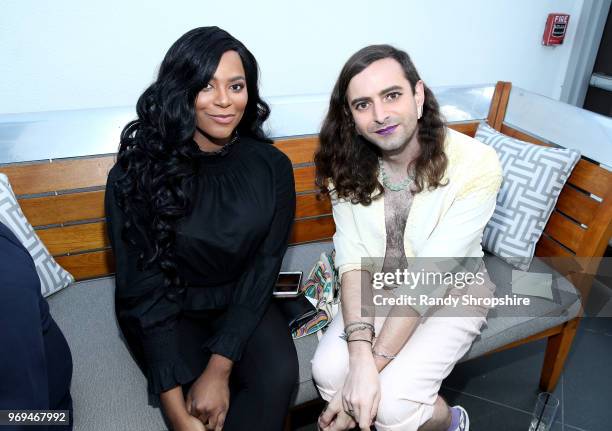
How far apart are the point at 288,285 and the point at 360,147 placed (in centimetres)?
54

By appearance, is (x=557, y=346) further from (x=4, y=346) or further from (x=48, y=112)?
(x=48, y=112)

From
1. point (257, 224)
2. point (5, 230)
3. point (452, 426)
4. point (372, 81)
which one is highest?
point (372, 81)

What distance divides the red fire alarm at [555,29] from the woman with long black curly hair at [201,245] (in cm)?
195

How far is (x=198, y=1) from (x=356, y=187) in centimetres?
96

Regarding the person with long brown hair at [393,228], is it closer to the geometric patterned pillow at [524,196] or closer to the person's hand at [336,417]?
the person's hand at [336,417]

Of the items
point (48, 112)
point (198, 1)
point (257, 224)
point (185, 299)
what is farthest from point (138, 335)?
point (198, 1)

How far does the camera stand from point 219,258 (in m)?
1.48

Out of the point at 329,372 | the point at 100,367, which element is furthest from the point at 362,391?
the point at 100,367

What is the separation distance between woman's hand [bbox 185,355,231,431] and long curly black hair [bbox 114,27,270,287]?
272mm

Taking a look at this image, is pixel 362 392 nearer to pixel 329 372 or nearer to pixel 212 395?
pixel 329 372

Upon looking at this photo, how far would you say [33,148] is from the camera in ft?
5.68

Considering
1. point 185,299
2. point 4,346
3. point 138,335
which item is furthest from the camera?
point 185,299

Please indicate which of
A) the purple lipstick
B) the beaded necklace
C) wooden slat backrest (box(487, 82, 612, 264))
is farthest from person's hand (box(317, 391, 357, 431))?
wooden slat backrest (box(487, 82, 612, 264))

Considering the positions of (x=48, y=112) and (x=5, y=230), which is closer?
(x=5, y=230)
